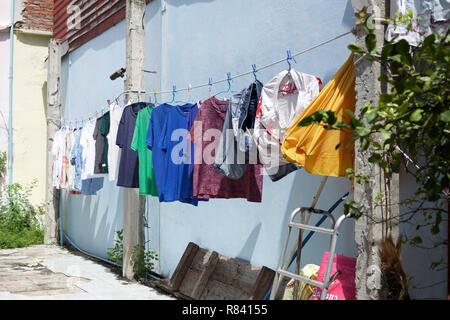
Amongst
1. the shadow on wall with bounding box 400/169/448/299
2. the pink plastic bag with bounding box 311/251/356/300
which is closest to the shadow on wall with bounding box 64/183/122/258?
the pink plastic bag with bounding box 311/251/356/300

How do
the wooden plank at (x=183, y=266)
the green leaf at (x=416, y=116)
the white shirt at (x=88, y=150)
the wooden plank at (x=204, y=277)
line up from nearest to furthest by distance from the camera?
1. the green leaf at (x=416, y=116)
2. the wooden plank at (x=204, y=277)
3. the wooden plank at (x=183, y=266)
4. the white shirt at (x=88, y=150)

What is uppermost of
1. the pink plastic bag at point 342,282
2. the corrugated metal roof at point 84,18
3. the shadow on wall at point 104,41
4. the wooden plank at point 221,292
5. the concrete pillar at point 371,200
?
the corrugated metal roof at point 84,18

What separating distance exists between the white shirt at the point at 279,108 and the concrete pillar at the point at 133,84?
2863 millimetres

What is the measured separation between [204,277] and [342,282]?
6.91ft

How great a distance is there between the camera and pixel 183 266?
227 inches

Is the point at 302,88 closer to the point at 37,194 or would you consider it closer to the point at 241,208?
the point at 241,208

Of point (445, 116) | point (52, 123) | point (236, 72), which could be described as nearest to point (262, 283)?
point (236, 72)

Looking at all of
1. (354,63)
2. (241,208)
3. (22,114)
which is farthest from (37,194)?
(354,63)

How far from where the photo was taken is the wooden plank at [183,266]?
5.72m

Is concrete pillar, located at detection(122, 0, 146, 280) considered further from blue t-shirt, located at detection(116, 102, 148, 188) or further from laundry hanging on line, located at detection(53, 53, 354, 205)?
blue t-shirt, located at detection(116, 102, 148, 188)

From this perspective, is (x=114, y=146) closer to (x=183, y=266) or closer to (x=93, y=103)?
(x=183, y=266)

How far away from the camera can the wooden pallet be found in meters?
4.77

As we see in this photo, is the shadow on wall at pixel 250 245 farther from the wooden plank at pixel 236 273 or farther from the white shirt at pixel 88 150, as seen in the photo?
the white shirt at pixel 88 150

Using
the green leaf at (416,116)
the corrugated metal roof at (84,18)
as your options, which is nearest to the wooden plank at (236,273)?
the green leaf at (416,116)
